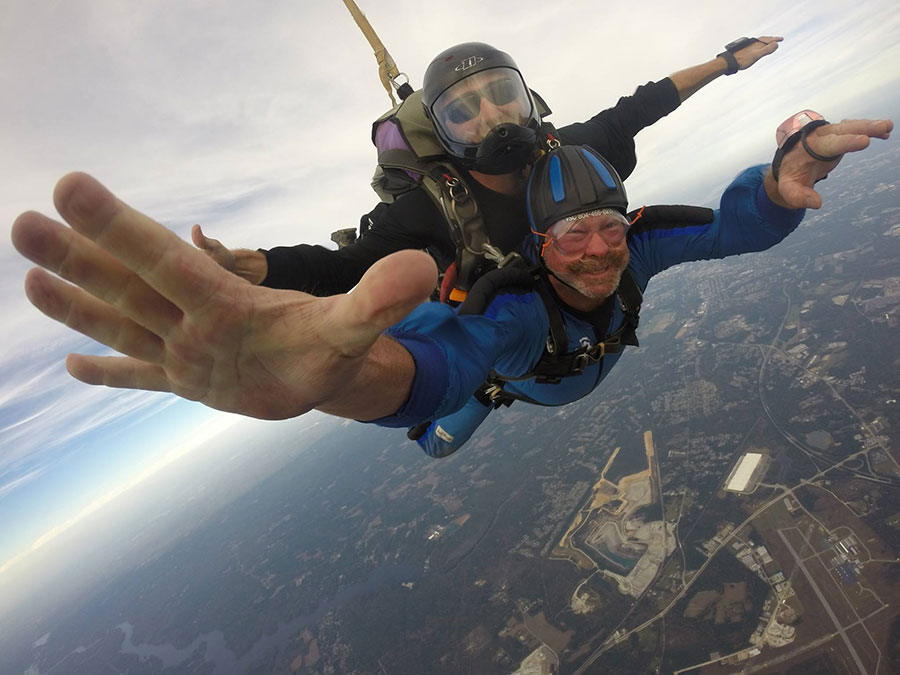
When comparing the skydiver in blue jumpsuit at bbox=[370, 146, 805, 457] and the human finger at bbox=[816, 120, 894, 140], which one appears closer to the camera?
the skydiver in blue jumpsuit at bbox=[370, 146, 805, 457]

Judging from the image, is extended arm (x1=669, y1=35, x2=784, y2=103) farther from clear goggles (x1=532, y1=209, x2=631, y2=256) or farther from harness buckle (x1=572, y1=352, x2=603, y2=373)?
→ harness buckle (x1=572, y1=352, x2=603, y2=373)

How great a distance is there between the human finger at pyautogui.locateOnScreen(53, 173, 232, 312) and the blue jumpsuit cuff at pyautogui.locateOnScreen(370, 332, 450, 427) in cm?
70

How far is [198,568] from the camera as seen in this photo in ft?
159

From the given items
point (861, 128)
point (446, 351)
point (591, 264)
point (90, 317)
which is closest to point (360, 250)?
point (446, 351)

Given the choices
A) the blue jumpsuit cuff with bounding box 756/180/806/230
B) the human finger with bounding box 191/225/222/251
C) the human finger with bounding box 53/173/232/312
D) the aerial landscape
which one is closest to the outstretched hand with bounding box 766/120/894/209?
the blue jumpsuit cuff with bounding box 756/180/806/230

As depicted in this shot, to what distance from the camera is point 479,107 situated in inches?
105

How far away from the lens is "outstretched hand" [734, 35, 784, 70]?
3.59 meters

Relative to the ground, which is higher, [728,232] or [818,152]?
[818,152]

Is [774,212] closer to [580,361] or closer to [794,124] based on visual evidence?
[794,124]

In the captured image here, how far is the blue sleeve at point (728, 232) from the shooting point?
7.91 feet

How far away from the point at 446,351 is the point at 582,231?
146 centimetres

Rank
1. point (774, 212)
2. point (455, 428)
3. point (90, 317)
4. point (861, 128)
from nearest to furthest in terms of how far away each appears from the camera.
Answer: point (90, 317), point (861, 128), point (774, 212), point (455, 428)

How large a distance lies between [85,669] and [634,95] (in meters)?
66.9

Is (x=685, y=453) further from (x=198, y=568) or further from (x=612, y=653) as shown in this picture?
(x=198, y=568)
